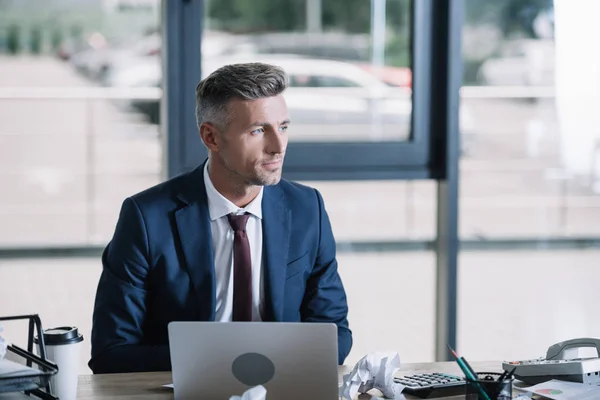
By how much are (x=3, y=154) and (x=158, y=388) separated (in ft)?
5.61

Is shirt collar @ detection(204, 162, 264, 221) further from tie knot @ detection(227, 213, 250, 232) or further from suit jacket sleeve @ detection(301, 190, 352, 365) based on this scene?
suit jacket sleeve @ detection(301, 190, 352, 365)

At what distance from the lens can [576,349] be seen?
204cm

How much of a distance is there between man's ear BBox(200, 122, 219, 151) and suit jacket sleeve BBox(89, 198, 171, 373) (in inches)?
9.4

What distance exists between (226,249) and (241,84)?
0.41 m

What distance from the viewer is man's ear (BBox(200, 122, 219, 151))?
7.63ft

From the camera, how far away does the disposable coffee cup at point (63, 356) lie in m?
1.74

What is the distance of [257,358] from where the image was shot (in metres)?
1.70

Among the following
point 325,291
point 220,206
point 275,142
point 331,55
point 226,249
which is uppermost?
point 331,55

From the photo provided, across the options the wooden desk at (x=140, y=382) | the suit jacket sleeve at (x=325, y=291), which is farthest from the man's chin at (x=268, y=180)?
the wooden desk at (x=140, y=382)

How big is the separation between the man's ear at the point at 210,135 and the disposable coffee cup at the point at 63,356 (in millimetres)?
705

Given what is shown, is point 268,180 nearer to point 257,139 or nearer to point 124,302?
point 257,139

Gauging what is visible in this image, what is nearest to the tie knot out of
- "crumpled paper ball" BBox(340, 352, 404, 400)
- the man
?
the man

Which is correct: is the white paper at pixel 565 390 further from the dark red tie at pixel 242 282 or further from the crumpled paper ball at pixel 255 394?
the dark red tie at pixel 242 282

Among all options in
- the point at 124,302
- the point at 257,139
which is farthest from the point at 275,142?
the point at 124,302
